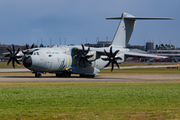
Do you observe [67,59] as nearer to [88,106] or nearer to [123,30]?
[123,30]

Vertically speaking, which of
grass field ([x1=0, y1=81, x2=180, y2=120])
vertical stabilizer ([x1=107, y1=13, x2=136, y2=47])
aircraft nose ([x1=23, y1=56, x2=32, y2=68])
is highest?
vertical stabilizer ([x1=107, y1=13, x2=136, y2=47])

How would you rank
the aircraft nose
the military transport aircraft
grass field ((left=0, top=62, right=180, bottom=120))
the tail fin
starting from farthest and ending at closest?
the tail fin, the military transport aircraft, the aircraft nose, grass field ((left=0, top=62, right=180, bottom=120))

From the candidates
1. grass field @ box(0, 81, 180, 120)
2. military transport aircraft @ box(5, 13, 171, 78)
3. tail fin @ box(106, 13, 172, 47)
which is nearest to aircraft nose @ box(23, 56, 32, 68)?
military transport aircraft @ box(5, 13, 171, 78)

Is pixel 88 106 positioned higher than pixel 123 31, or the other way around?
pixel 123 31

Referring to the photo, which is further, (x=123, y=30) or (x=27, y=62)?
(x=123, y=30)

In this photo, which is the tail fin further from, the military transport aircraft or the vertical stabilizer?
Result: the military transport aircraft

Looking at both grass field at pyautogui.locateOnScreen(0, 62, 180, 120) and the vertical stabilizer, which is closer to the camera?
grass field at pyautogui.locateOnScreen(0, 62, 180, 120)

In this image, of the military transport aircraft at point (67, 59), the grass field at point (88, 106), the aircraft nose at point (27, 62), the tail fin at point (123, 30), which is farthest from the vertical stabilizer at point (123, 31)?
the grass field at point (88, 106)

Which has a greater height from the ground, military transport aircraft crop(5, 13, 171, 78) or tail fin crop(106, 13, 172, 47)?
tail fin crop(106, 13, 172, 47)

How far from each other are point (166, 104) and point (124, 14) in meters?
28.6

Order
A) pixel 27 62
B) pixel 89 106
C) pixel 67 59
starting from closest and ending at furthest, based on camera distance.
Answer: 1. pixel 89 106
2. pixel 27 62
3. pixel 67 59

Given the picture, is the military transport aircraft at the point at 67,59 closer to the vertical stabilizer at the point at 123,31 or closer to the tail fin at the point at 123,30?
the tail fin at the point at 123,30

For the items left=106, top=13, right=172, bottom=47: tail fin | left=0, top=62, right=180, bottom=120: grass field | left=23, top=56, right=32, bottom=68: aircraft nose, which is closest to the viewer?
left=0, top=62, right=180, bottom=120: grass field

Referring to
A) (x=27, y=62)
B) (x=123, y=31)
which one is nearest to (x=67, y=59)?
(x=27, y=62)
